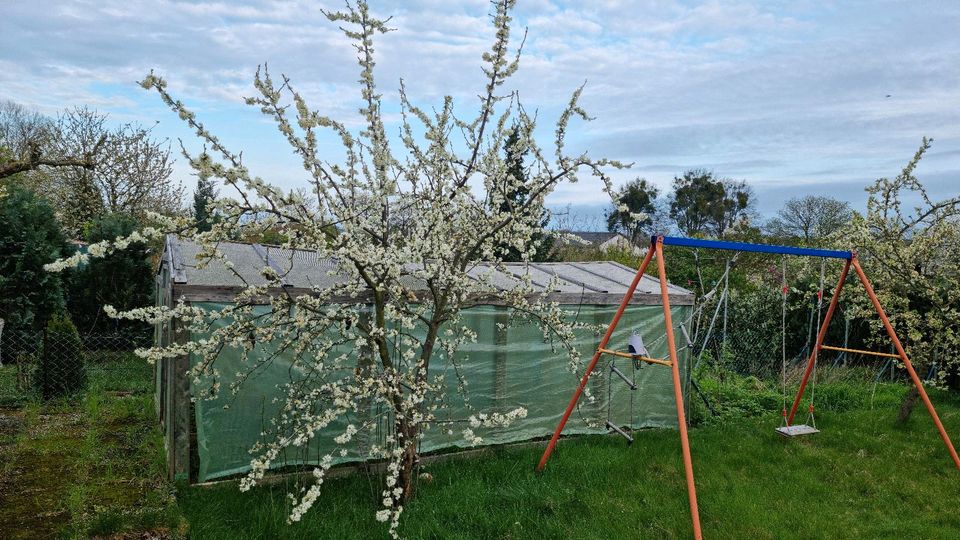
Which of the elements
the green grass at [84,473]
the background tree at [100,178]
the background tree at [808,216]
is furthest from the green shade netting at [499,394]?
the background tree at [808,216]

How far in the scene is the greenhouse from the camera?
16.5ft

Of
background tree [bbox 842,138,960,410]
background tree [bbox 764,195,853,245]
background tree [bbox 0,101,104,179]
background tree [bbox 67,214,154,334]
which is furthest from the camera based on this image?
background tree [bbox 764,195,853,245]

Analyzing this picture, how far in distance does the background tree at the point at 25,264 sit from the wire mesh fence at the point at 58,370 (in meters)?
0.40

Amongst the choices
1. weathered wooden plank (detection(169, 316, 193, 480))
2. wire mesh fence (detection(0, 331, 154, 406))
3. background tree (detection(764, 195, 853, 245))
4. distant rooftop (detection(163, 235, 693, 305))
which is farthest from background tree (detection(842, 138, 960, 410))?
background tree (detection(764, 195, 853, 245))

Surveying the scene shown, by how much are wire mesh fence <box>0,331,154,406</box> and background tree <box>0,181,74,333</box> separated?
40 centimetres

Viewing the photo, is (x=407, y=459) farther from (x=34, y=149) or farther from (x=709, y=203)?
(x=709, y=203)

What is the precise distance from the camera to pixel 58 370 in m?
7.93

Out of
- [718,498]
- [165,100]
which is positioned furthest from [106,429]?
[718,498]

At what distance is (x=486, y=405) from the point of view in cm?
629

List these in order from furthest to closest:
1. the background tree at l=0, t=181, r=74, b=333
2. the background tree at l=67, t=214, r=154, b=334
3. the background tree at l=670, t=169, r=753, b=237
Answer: the background tree at l=670, t=169, r=753, b=237
the background tree at l=67, t=214, r=154, b=334
the background tree at l=0, t=181, r=74, b=333

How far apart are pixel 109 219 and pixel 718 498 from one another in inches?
405

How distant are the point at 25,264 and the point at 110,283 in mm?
1187

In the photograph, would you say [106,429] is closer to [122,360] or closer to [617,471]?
[122,360]

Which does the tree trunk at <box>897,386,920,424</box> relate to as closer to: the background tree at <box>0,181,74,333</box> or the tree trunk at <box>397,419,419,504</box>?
the tree trunk at <box>397,419,419,504</box>
